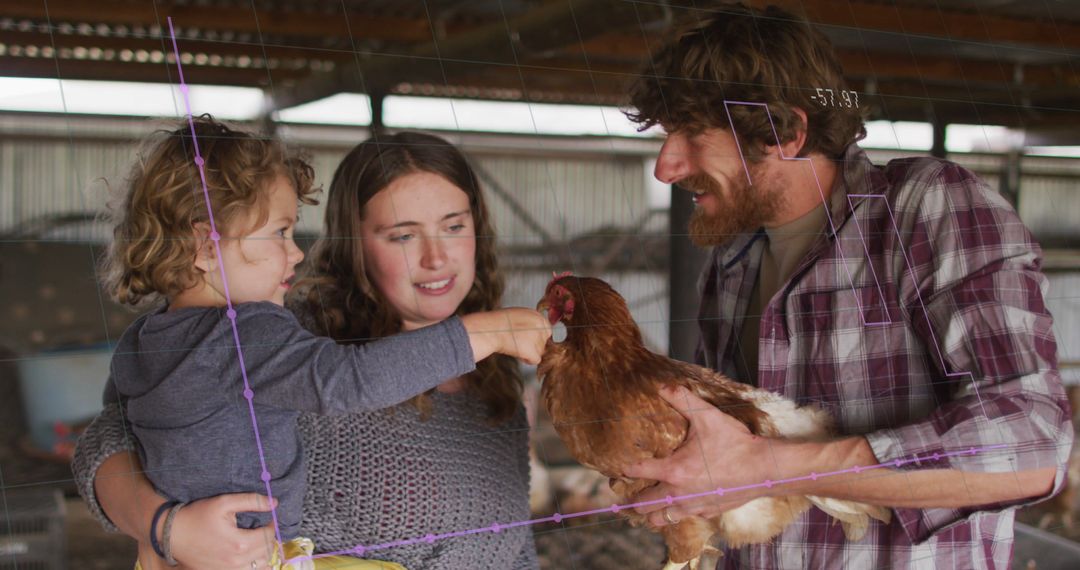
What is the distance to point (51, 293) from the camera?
94 cm

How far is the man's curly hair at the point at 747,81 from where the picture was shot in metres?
0.75

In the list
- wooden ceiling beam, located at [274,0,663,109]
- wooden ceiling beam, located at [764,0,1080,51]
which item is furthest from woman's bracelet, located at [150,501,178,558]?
wooden ceiling beam, located at [764,0,1080,51]

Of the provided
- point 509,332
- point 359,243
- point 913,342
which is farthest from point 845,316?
point 359,243

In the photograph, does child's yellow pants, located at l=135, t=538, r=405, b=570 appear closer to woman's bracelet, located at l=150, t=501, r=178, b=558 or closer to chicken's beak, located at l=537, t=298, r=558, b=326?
woman's bracelet, located at l=150, t=501, r=178, b=558

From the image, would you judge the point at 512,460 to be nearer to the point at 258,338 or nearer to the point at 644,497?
the point at 644,497

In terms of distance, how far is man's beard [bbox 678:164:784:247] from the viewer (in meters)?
0.75

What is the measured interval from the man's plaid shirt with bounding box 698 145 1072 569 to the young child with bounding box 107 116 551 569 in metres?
0.30

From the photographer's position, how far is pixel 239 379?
1.94 feet

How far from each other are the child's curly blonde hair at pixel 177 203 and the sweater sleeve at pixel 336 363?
6 cm

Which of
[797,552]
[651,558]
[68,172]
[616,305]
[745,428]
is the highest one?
[68,172]

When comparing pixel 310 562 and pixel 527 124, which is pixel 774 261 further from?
pixel 310 562

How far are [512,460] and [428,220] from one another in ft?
0.95

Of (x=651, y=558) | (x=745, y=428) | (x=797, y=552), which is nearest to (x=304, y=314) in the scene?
(x=745, y=428)
